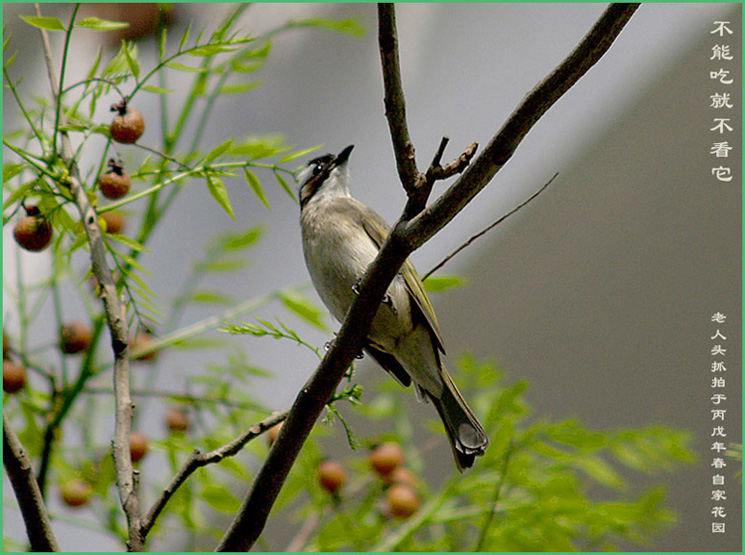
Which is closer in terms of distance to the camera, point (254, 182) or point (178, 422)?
point (254, 182)

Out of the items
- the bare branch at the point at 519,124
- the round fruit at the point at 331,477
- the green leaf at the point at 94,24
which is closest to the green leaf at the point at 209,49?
the green leaf at the point at 94,24

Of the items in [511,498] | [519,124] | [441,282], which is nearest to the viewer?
[519,124]

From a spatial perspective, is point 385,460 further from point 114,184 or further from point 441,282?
point 114,184

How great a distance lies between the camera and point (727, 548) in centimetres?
178

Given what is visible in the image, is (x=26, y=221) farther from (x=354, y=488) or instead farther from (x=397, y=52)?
(x=354, y=488)

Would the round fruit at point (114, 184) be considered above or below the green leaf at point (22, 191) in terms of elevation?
above

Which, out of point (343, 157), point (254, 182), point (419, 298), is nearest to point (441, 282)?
point (419, 298)

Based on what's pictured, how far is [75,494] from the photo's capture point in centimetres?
110

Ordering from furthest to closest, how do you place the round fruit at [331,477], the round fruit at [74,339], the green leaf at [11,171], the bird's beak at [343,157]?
1. the bird's beak at [343,157]
2. the round fruit at [331,477]
3. the round fruit at [74,339]
4. the green leaf at [11,171]

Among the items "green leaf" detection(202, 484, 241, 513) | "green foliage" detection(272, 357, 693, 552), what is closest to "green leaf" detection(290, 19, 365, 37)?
"green foliage" detection(272, 357, 693, 552)

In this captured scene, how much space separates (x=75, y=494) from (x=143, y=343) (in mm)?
240

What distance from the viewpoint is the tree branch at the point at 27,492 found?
28.4 inches

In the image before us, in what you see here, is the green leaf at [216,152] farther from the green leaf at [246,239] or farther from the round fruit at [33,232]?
the green leaf at [246,239]

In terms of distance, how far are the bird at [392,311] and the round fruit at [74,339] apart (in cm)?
37
